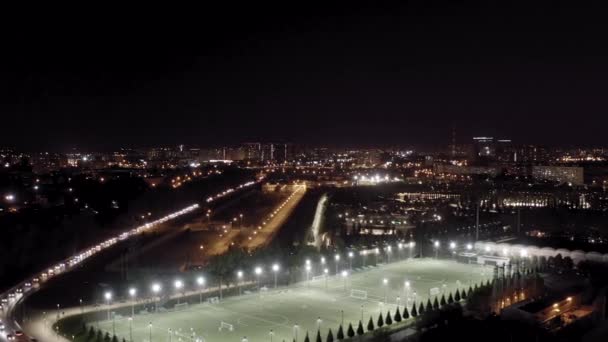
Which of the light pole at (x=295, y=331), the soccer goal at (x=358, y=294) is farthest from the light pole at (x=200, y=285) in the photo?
the soccer goal at (x=358, y=294)

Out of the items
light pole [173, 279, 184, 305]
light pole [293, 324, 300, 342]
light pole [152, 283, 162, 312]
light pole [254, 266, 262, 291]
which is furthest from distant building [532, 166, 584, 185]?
light pole [293, 324, 300, 342]

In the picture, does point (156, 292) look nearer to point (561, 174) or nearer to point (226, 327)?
point (226, 327)

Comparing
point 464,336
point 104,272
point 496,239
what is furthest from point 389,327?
point 496,239

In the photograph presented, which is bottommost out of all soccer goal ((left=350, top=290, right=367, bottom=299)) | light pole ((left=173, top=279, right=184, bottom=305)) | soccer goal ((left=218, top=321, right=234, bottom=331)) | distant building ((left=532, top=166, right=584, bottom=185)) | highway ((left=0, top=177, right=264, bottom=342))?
soccer goal ((left=218, top=321, right=234, bottom=331))

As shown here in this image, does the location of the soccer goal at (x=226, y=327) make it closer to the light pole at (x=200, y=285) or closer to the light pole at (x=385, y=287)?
the light pole at (x=200, y=285)

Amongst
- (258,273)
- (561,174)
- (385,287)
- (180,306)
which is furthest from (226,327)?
(561,174)

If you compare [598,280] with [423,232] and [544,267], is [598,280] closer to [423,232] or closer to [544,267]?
[544,267]

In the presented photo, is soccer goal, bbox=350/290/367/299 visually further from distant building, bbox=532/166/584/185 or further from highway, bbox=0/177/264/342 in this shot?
distant building, bbox=532/166/584/185
